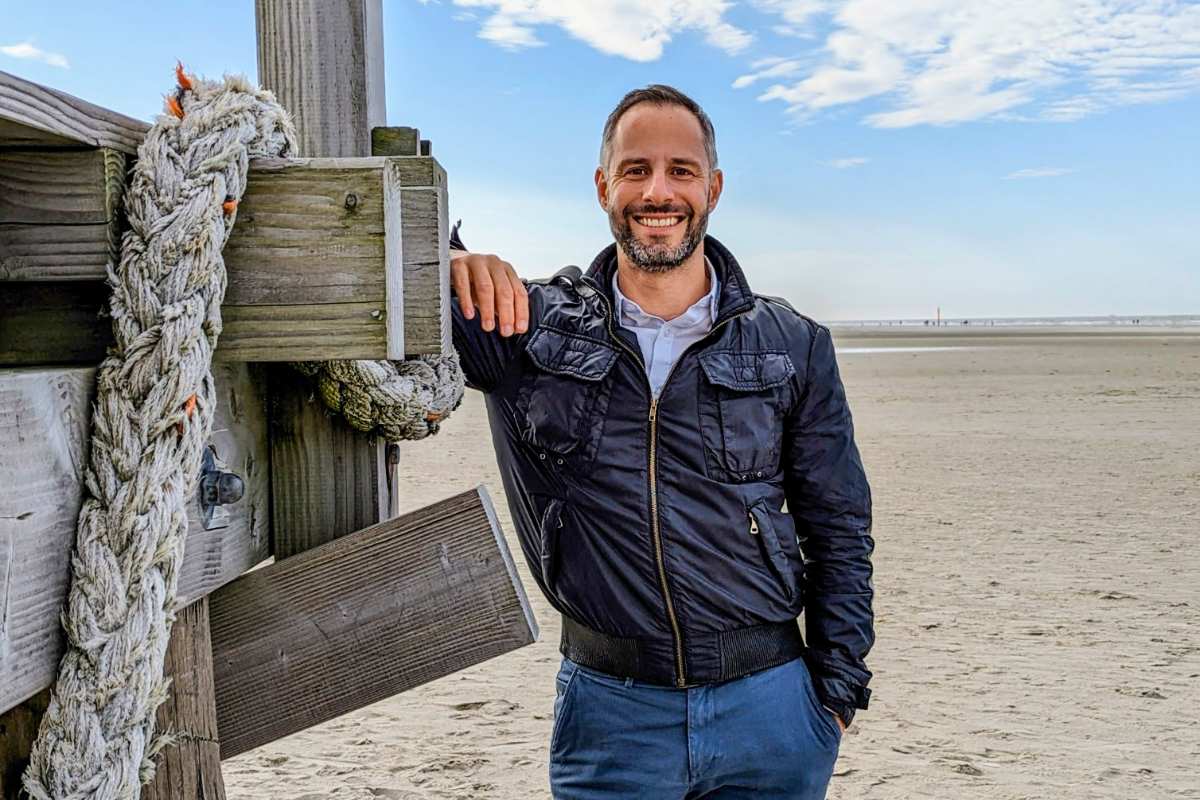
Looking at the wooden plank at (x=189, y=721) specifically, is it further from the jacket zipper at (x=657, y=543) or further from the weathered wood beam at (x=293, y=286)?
the jacket zipper at (x=657, y=543)

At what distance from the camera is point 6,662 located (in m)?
0.86

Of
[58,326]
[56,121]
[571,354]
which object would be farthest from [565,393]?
[56,121]

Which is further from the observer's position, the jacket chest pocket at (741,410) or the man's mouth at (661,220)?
the man's mouth at (661,220)

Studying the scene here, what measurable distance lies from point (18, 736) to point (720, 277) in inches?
79.9

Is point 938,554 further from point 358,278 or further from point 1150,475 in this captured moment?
point 358,278

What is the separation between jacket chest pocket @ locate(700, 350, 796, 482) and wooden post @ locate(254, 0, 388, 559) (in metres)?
1.12

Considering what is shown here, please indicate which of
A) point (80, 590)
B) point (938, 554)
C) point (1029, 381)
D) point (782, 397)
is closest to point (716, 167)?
point (782, 397)

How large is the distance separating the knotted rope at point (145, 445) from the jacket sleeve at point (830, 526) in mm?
1793

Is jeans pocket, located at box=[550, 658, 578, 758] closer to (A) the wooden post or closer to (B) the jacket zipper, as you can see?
(B) the jacket zipper

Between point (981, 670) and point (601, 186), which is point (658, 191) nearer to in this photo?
point (601, 186)

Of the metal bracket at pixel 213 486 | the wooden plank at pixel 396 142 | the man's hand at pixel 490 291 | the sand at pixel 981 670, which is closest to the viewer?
the metal bracket at pixel 213 486

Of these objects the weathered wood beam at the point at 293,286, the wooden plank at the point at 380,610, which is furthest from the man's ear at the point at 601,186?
the weathered wood beam at the point at 293,286

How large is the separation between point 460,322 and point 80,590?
146 centimetres

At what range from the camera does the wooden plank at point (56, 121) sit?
2.85 feet
